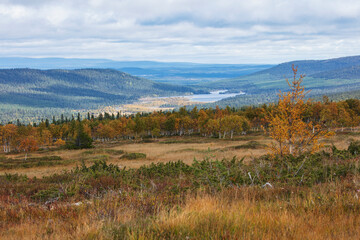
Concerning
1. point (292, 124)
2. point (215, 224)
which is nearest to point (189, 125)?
point (292, 124)

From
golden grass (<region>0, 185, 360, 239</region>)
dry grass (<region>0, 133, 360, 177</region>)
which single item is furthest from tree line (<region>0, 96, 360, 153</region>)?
golden grass (<region>0, 185, 360, 239</region>)

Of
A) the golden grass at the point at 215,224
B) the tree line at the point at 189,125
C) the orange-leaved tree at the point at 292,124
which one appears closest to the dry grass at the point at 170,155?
the orange-leaved tree at the point at 292,124

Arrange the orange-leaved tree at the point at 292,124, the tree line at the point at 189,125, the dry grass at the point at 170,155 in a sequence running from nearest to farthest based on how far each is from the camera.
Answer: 1. the orange-leaved tree at the point at 292,124
2. the dry grass at the point at 170,155
3. the tree line at the point at 189,125

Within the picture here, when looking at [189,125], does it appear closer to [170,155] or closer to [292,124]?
[170,155]

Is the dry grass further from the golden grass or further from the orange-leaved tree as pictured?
the golden grass

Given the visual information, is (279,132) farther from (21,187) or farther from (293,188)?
(21,187)

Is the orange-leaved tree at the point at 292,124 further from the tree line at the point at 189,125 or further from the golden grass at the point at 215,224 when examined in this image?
the tree line at the point at 189,125

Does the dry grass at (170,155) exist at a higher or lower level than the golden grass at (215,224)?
lower

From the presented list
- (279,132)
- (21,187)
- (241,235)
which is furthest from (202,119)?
(241,235)

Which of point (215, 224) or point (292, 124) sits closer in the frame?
A: point (215, 224)

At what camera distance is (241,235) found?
417cm

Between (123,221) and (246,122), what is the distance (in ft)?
296

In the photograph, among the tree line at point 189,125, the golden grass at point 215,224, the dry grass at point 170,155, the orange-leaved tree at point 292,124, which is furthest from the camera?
the tree line at point 189,125

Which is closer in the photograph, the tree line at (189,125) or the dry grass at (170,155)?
the dry grass at (170,155)
